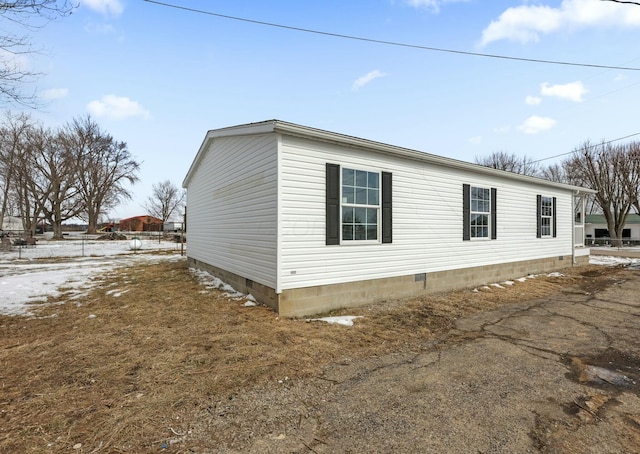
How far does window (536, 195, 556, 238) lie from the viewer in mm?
10383

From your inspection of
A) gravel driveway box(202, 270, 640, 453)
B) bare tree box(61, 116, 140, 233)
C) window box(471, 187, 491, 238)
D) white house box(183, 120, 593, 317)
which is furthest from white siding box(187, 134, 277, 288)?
bare tree box(61, 116, 140, 233)

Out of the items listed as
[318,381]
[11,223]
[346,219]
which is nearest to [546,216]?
[346,219]

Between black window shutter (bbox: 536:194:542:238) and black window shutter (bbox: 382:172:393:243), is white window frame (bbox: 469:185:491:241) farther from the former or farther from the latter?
black window shutter (bbox: 382:172:393:243)

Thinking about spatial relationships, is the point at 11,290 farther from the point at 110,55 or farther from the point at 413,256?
the point at 413,256

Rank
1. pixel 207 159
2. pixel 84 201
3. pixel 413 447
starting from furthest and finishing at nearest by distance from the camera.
Answer: pixel 84 201, pixel 207 159, pixel 413 447

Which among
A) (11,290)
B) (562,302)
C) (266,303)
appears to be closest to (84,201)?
(11,290)

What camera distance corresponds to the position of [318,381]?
3.11 meters

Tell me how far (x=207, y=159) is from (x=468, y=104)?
928 cm

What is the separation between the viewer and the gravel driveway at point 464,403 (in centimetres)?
216

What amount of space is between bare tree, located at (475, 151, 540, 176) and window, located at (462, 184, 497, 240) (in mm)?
28783

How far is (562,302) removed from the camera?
6.62 m

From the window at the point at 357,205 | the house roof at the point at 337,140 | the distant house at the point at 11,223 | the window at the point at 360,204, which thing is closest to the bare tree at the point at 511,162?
the house roof at the point at 337,140

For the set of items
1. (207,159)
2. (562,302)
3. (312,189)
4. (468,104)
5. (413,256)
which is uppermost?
(468,104)

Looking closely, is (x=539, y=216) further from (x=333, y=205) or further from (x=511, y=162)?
(x=511, y=162)
